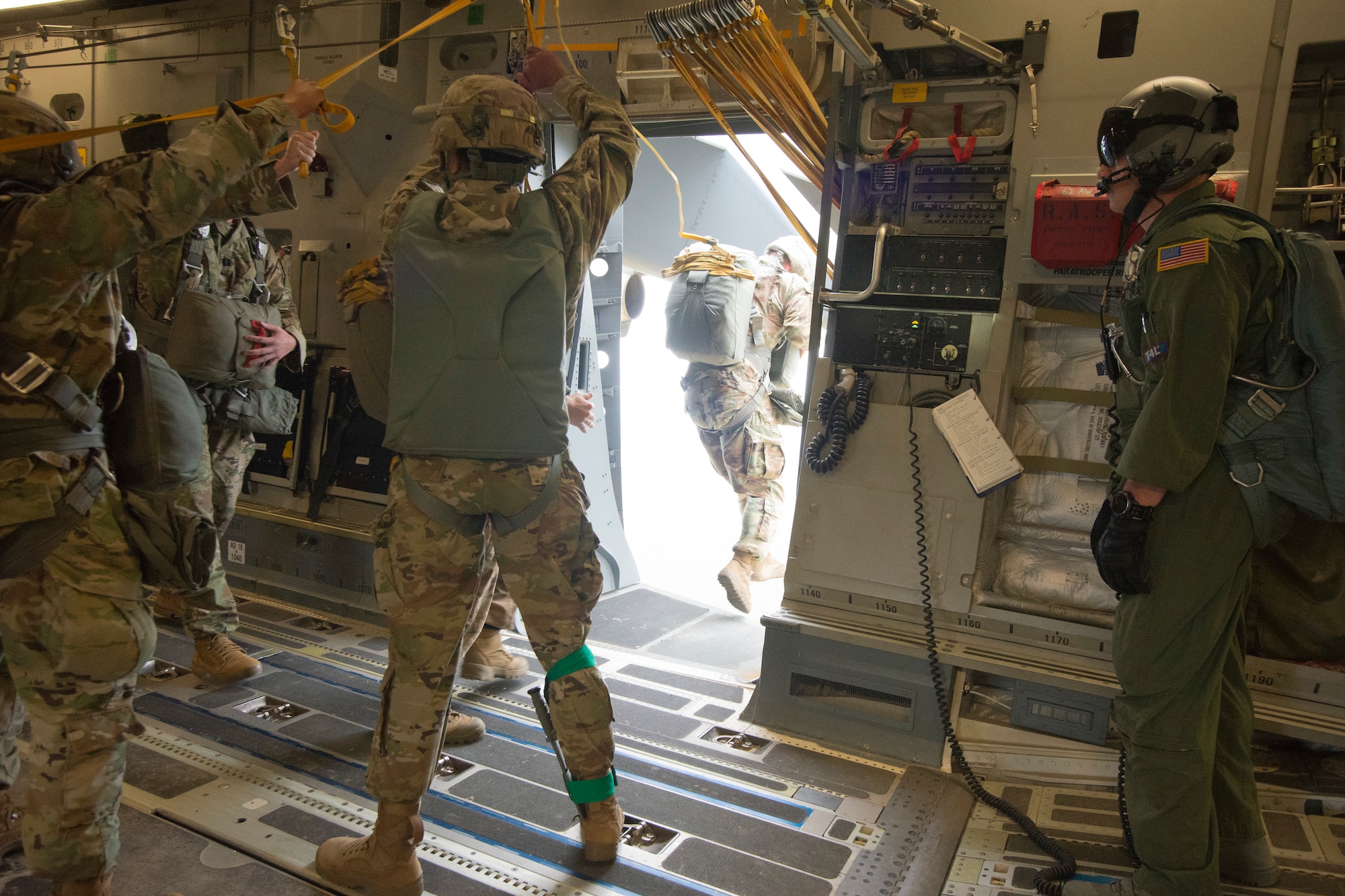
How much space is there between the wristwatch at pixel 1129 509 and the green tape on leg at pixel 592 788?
63.3 inches

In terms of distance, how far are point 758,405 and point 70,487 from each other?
4467mm

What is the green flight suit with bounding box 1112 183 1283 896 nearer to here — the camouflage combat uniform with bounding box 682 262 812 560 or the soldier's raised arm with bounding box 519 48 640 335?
the soldier's raised arm with bounding box 519 48 640 335

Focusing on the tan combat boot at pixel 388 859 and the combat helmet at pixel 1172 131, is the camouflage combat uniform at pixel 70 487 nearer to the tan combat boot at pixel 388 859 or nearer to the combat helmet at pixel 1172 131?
the tan combat boot at pixel 388 859

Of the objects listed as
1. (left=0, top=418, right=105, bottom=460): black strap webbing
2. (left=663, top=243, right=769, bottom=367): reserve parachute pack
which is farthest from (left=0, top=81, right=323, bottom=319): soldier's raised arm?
(left=663, top=243, right=769, bottom=367): reserve parachute pack

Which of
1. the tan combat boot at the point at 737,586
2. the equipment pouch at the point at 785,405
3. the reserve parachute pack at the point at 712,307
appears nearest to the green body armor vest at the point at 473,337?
the tan combat boot at the point at 737,586

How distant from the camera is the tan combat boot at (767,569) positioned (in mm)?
5750

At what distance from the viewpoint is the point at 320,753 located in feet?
10.8

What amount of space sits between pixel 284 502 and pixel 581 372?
1.89 meters

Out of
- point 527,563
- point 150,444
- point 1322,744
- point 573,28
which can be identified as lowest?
point 1322,744

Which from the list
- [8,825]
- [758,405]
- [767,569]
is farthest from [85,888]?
[758,405]

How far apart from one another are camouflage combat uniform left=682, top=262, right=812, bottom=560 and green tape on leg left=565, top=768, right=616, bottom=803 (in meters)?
3.31

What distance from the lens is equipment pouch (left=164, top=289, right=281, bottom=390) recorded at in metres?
3.71

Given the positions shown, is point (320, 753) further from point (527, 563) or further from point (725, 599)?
point (725, 599)

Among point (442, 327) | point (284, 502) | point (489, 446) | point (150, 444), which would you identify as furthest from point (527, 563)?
point (284, 502)
